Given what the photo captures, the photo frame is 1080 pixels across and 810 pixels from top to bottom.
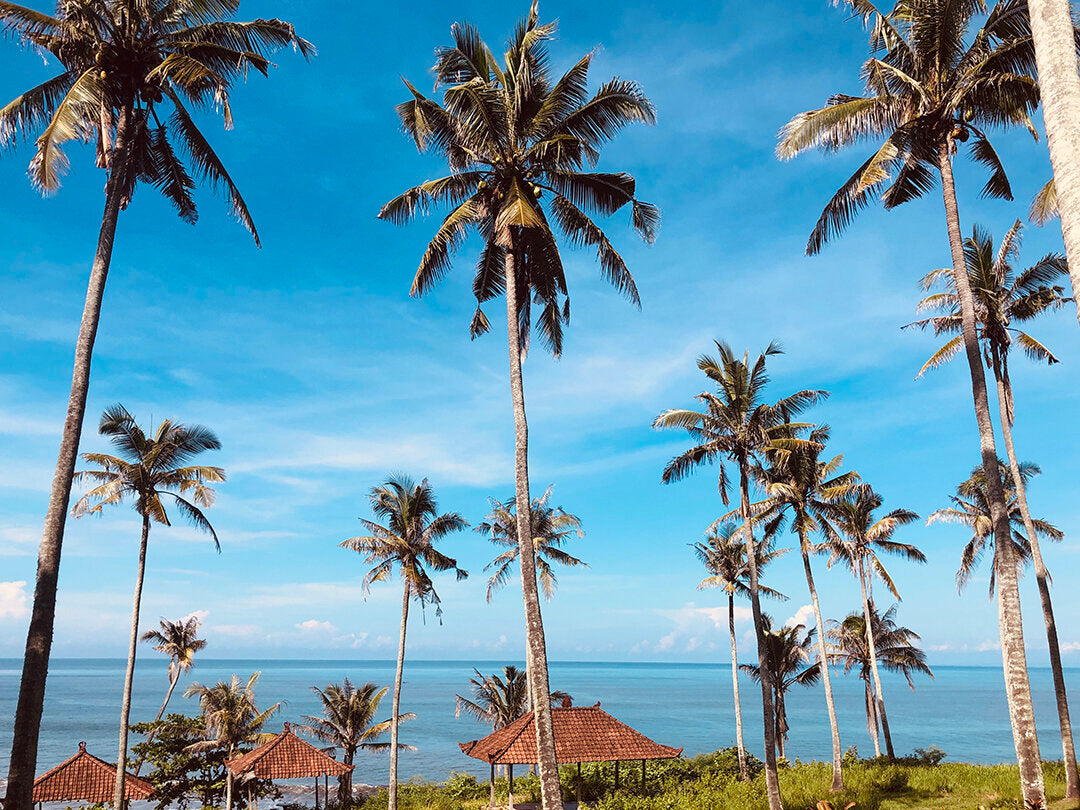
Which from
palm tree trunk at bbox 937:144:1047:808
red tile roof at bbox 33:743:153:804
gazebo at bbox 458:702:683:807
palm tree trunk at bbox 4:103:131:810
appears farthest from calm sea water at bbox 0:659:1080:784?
palm tree trunk at bbox 4:103:131:810

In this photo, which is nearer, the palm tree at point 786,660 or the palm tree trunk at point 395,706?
the palm tree trunk at point 395,706

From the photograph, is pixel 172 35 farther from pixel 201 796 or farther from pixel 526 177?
pixel 201 796

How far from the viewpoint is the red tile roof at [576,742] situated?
23734 mm

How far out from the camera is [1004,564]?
39.4 feet

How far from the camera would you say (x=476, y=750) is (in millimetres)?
26094

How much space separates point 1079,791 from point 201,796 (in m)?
29.9

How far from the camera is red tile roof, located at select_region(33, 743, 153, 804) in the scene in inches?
936

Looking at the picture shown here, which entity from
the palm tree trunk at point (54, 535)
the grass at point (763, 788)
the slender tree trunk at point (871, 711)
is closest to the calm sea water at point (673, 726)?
the slender tree trunk at point (871, 711)

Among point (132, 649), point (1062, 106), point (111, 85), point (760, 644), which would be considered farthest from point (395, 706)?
point (1062, 106)

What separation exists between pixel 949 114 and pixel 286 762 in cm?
2985

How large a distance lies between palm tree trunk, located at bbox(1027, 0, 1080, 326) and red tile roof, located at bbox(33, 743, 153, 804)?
28597 millimetres

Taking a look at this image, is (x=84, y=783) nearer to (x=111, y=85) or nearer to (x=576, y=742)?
(x=576, y=742)

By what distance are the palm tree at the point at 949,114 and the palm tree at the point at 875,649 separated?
25.8 metres

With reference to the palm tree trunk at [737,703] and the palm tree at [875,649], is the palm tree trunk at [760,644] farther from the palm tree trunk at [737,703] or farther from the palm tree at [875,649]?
the palm tree at [875,649]
